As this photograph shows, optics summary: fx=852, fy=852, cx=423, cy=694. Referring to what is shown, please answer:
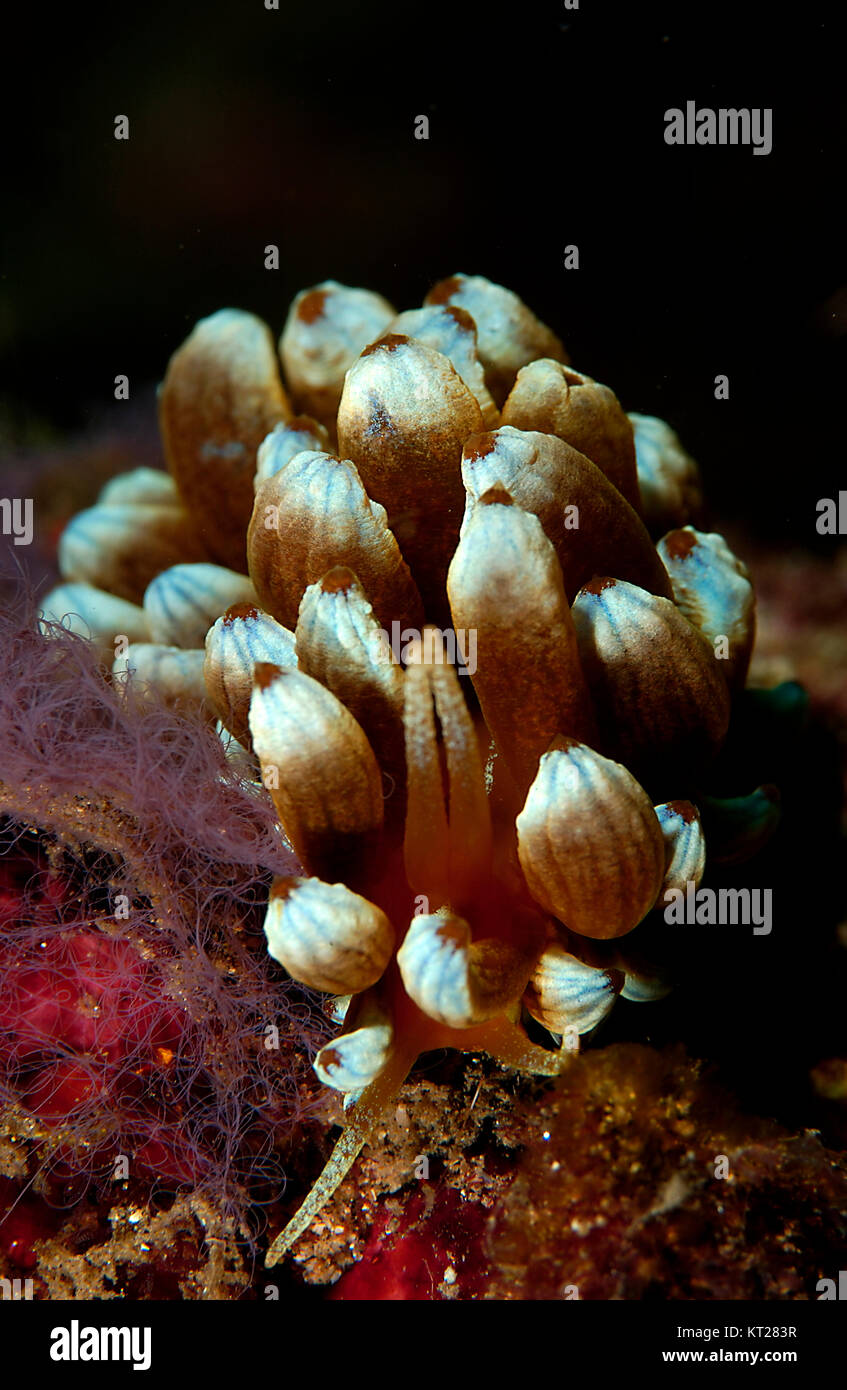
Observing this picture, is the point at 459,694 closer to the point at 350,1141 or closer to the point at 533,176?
the point at 350,1141

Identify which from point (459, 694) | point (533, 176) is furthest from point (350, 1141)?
point (533, 176)

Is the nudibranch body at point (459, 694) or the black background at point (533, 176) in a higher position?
the black background at point (533, 176)

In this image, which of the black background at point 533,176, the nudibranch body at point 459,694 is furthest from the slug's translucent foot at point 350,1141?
the black background at point 533,176

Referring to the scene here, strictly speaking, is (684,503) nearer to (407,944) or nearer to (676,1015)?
(676,1015)

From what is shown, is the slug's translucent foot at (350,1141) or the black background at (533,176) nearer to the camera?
the slug's translucent foot at (350,1141)

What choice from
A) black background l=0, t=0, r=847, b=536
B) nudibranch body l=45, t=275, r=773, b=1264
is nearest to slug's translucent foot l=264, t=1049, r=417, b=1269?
nudibranch body l=45, t=275, r=773, b=1264

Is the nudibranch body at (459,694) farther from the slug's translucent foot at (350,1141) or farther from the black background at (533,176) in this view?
the black background at (533,176)

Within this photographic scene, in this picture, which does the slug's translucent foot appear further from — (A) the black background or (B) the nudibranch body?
(A) the black background

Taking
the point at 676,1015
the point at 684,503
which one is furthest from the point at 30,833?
the point at 684,503

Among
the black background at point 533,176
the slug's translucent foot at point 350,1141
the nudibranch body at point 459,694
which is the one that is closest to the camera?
the nudibranch body at point 459,694
